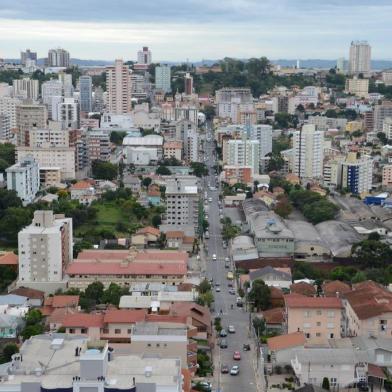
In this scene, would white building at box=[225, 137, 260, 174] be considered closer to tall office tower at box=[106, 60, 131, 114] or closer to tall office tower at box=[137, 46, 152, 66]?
tall office tower at box=[106, 60, 131, 114]

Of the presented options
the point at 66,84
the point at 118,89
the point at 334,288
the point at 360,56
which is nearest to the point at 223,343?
the point at 334,288

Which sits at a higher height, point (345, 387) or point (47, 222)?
point (47, 222)

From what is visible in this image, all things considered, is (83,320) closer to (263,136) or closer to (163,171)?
(163,171)

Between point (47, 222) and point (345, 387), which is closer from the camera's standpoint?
point (345, 387)

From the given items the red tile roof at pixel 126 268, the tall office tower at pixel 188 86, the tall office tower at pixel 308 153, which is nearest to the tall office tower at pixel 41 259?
the red tile roof at pixel 126 268

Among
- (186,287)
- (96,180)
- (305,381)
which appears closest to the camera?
(305,381)

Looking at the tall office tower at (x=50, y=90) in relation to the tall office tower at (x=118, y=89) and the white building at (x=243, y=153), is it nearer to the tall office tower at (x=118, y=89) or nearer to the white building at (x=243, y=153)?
the tall office tower at (x=118, y=89)

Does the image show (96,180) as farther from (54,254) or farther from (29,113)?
(54,254)

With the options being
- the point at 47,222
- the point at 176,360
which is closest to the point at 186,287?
the point at 47,222
